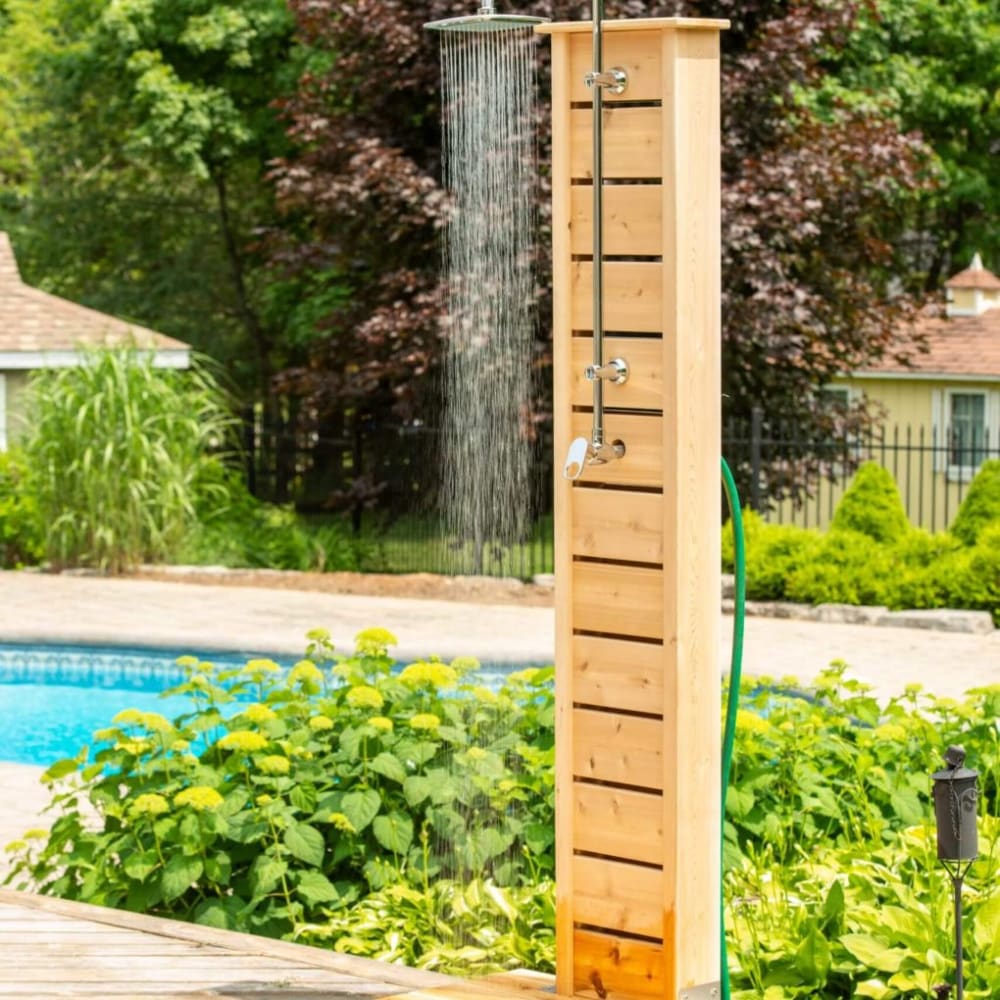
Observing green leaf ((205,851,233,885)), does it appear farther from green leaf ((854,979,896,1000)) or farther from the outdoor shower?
green leaf ((854,979,896,1000))

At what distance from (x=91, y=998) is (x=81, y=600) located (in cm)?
781

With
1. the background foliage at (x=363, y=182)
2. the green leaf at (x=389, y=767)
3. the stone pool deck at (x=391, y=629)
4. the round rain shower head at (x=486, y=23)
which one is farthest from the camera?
the background foliage at (x=363, y=182)

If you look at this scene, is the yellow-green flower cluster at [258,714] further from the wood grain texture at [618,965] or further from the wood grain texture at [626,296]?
the wood grain texture at [626,296]

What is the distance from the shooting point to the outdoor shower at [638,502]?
133 inches

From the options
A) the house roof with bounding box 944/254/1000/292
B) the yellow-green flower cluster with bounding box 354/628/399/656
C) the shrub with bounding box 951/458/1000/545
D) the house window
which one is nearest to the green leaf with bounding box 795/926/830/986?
the yellow-green flower cluster with bounding box 354/628/399/656

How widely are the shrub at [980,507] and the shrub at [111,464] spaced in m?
5.37

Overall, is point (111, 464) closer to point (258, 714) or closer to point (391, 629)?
point (391, 629)

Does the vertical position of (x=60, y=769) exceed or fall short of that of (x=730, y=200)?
it falls short

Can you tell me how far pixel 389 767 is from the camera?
4520mm

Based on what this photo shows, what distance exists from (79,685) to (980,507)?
5.72 meters

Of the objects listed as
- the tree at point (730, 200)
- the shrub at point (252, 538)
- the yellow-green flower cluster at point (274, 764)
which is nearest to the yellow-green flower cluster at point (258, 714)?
the yellow-green flower cluster at point (274, 764)

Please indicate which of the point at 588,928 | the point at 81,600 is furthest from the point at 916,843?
the point at 81,600

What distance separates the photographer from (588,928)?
3580 millimetres

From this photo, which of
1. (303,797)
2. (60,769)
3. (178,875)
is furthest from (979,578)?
(178,875)
